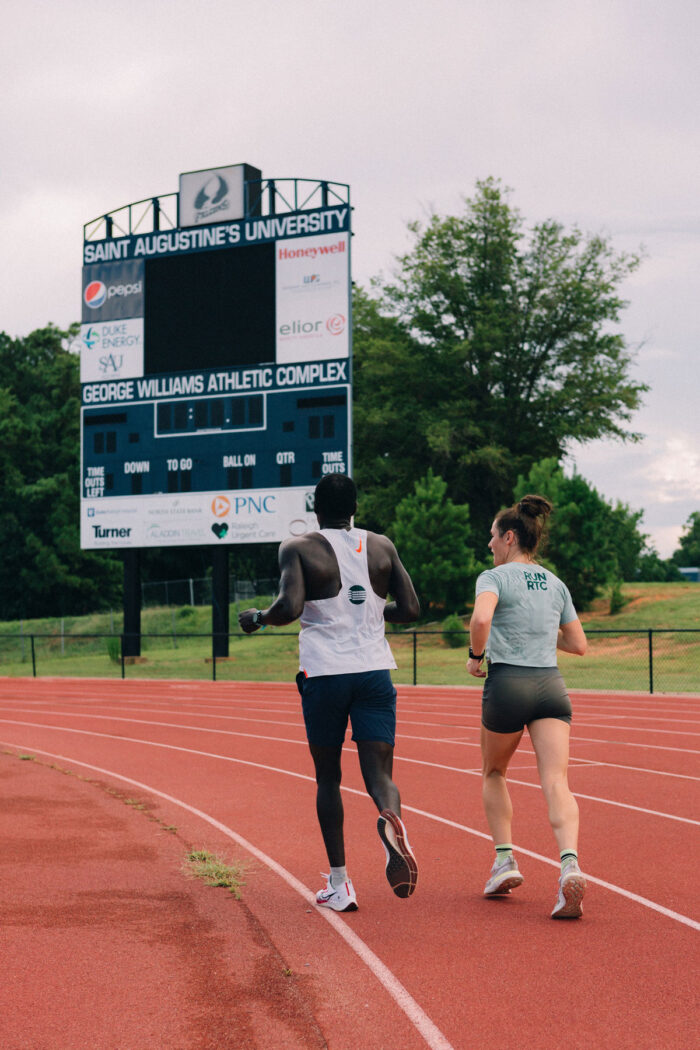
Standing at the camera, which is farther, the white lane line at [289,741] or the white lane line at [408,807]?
the white lane line at [289,741]

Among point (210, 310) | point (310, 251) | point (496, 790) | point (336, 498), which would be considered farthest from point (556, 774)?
point (210, 310)

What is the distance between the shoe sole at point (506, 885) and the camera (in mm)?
5922

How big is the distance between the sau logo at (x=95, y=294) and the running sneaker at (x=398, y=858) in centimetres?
2763

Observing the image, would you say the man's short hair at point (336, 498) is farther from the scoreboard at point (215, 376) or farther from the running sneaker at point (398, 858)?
the scoreboard at point (215, 376)

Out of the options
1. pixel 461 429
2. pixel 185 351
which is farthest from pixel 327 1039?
pixel 461 429

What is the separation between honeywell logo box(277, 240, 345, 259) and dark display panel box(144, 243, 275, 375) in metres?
0.33

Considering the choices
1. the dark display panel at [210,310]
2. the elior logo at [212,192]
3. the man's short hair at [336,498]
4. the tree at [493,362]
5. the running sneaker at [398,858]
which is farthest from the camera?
the tree at [493,362]

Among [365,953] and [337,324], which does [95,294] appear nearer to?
[337,324]

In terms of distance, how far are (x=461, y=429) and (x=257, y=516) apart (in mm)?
27905

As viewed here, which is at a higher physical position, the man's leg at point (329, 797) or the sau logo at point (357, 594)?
the sau logo at point (357, 594)

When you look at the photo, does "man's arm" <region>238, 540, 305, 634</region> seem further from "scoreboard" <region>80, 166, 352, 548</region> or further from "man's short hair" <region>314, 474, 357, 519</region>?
"scoreboard" <region>80, 166, 352, 548</region>

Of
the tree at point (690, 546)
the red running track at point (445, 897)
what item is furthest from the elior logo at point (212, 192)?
the tree at point (690, 546)

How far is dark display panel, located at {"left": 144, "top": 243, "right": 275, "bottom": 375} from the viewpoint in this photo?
28.9 metres

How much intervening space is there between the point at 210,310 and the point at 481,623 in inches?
990
